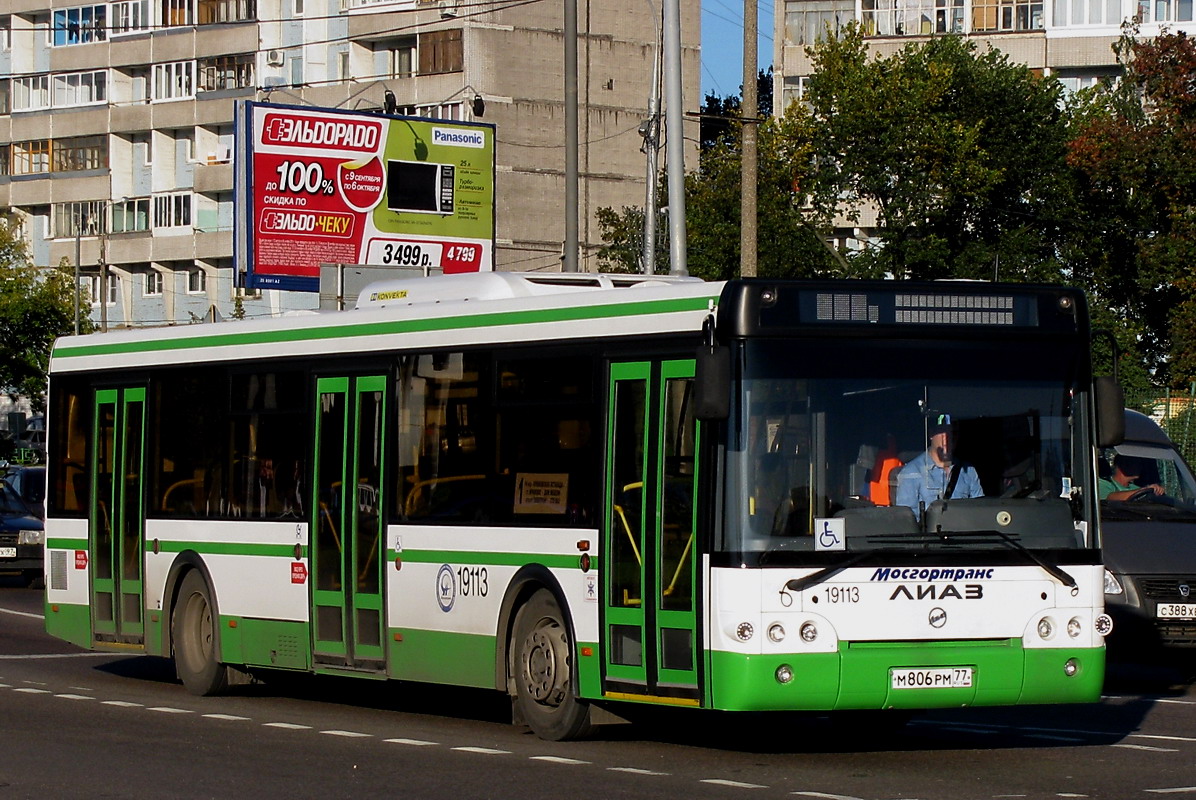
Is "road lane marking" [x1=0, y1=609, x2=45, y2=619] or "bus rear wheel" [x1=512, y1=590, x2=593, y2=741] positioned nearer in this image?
"bus rear wheel" [x1=512, y1=590, x2=593, y2=741]

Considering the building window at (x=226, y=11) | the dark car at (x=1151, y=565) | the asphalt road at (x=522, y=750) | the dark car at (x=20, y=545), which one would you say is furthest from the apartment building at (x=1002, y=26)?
the asphalt road at (x=522, y=750)

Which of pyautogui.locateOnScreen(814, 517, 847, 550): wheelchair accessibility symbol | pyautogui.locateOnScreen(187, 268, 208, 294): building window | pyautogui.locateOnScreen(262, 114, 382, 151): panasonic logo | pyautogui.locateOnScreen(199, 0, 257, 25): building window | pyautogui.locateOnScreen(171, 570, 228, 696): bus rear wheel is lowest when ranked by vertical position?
pyautogui.locateOnScreen(171, 570, 228, 696): bus rear wheel

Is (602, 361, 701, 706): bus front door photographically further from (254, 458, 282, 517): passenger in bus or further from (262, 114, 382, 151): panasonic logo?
(262, 114, 382, 151): panasonic logo

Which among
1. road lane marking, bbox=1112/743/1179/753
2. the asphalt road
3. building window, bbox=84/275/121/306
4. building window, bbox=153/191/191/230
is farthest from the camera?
building window, bbox=84/275/121/306

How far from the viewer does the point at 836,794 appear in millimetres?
10531

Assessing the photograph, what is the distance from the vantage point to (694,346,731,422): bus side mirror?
447 inches

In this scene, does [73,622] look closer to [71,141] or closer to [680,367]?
[680,367]

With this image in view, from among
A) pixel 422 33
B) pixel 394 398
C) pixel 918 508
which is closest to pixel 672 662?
pixel 918 508

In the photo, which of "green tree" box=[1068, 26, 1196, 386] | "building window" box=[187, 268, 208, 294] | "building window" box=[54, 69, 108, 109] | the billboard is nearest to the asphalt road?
the billboard

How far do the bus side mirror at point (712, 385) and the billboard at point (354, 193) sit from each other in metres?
24.7

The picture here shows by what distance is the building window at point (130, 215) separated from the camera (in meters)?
82.7

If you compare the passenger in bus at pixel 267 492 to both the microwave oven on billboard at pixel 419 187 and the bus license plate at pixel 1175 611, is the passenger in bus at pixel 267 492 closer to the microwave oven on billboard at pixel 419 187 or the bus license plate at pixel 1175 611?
the bus license plate at pixel 1175 611

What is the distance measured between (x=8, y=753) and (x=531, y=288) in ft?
14.1

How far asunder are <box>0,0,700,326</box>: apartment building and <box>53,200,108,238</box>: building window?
0.08 m
